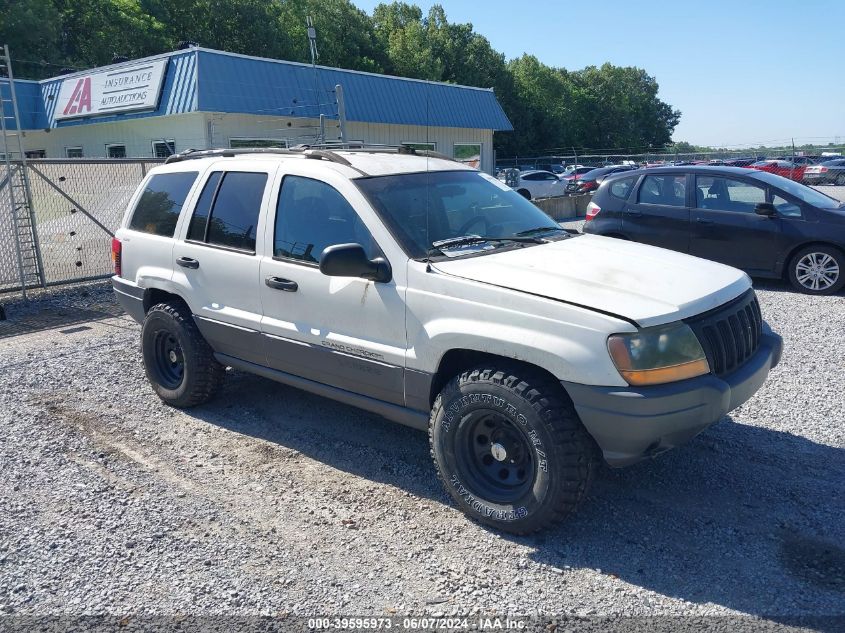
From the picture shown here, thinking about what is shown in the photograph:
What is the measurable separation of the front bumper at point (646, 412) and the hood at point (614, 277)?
0.34 meters

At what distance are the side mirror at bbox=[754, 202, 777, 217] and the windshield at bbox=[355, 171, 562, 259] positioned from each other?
5507 mm

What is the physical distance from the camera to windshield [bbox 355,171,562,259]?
4.24 meters

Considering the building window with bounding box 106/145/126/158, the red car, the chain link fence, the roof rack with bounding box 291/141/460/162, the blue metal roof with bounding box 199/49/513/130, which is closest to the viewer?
the roof rack with bounding box 291/141/460/162

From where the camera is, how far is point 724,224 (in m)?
9.48

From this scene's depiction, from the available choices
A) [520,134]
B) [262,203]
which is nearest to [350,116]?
[262,203]

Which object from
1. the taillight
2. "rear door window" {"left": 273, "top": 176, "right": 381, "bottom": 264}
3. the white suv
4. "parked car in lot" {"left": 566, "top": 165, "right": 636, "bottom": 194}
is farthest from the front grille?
"parked car in lot" {"left": 566, "top": 165, "right": 636, "bottom": 194}

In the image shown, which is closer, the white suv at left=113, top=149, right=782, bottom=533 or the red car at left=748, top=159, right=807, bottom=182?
the white suv at left=113, top=149, right=782, bottom=533

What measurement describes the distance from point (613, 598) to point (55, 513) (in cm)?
310

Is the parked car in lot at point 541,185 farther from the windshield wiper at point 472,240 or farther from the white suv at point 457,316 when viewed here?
the windshield wiper at point 472,240

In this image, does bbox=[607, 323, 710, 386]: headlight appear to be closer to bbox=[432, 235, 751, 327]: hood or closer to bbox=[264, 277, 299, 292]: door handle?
bbox=[432, 235, 751, 327]: hood

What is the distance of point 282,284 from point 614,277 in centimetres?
206

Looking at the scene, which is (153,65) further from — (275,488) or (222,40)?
(222,40)

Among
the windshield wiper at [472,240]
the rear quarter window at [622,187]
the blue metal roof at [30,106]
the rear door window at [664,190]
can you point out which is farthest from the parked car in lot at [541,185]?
the windshield wiper at [472,240]

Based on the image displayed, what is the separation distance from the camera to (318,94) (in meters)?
20.1
